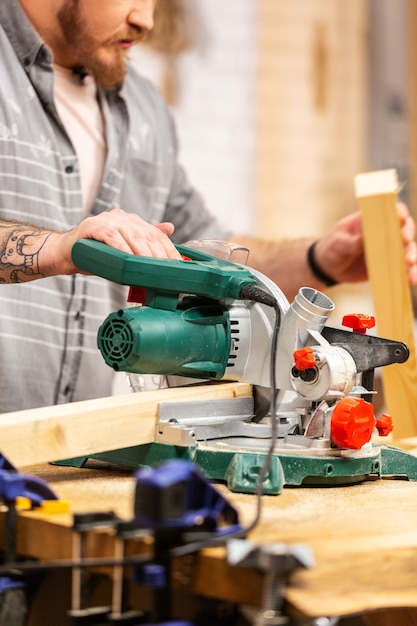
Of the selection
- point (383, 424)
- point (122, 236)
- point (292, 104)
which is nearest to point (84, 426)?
point (122, 236)

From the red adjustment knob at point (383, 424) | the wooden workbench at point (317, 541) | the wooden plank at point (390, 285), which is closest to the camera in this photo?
the wooden workbench at point (317, 541)

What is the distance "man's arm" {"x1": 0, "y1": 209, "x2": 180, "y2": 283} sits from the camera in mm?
1268

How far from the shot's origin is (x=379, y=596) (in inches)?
34.3

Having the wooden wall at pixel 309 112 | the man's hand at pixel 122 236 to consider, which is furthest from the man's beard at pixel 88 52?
the wooden wall at pixel 309 112

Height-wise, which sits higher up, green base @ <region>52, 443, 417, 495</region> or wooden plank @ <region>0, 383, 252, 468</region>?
wooden plank @ <region>0, 383, 252, 468</region>

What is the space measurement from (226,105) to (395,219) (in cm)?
236

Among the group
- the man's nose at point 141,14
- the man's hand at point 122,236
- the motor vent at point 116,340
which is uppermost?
the man's nose at point 141,14

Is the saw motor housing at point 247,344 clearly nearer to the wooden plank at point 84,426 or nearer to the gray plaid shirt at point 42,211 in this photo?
the wooden plank at point 84,426

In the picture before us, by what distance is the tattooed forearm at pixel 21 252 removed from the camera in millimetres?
1435

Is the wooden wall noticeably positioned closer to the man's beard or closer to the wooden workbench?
the man's beard

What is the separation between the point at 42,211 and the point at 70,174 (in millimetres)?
117

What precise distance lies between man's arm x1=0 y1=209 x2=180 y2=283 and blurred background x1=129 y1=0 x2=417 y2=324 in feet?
7.76

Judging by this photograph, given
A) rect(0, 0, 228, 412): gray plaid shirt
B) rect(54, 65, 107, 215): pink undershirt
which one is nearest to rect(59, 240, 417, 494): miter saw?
rect(0, 0, 228, 412): gray plaid shirt

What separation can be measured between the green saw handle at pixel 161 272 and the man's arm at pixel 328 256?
65cm
